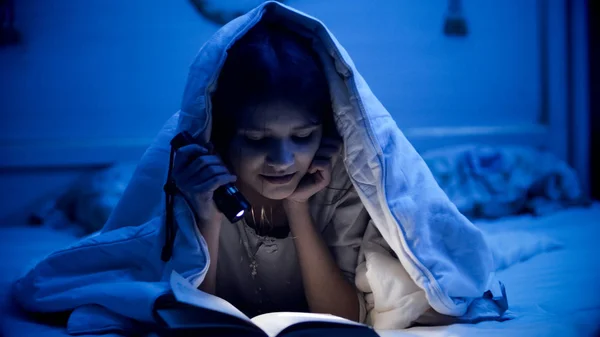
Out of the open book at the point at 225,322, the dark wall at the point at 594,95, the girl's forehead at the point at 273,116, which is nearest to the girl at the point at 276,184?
the girl's forehead at the point at 273,116

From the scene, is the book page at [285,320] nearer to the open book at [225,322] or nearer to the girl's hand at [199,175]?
the open book at [225,322]

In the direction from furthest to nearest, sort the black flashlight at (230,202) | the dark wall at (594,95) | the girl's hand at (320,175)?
the dark wall at (594,95) < the girl's hand at (320,175) < the black flashlight at (230,202)

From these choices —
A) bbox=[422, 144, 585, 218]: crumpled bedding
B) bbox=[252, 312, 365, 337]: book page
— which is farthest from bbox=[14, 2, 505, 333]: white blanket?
bbox=[422, 144, 585, 218]: crumpled bedding

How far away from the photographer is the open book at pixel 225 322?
0.56 meters

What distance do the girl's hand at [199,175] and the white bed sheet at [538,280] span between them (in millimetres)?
207

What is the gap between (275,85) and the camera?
2.28 ft

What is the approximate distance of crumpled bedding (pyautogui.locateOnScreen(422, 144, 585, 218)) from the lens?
1.61 metres

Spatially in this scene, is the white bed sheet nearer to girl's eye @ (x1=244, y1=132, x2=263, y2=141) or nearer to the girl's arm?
the girl's arm

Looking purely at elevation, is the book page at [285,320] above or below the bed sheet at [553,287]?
above

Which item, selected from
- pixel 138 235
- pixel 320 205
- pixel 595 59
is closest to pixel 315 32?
pixel 320 205

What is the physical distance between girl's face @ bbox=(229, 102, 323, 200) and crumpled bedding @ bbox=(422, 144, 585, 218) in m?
0.93

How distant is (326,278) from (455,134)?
1222 millimetres

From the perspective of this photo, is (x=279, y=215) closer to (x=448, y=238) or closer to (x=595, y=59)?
(x=448, y=238)

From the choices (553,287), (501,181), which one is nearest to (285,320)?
(553,287)
